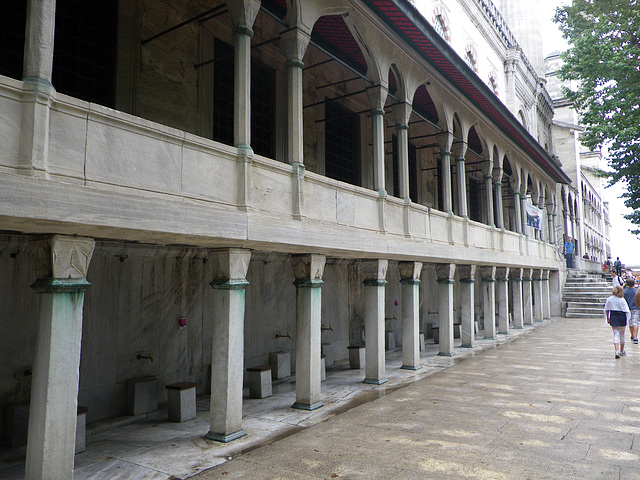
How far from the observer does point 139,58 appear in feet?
27.7

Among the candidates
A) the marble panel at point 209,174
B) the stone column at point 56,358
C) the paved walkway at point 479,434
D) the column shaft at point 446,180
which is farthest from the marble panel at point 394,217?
the stone column at point 56,358

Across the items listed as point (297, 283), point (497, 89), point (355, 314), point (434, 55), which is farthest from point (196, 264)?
point (497, 89)

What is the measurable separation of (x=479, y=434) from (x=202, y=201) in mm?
5157

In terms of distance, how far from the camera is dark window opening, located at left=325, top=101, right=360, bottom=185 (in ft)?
44.2

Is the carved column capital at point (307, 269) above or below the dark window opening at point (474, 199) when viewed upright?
below

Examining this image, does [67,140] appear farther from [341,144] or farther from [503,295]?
[503,295]

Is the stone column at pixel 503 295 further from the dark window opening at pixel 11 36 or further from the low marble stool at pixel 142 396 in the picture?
the dark window opening at pixel 11 36

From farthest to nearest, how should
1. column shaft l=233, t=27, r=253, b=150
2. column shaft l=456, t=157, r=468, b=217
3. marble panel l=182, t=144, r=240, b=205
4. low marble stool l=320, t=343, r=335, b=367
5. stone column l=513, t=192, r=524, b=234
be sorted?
stone column l=513, t=192, r=524, b=234, column shaft l=456, t=157, r=468, b=217, low marble stool l=320, t=343, r=335, b=367, column shaft l=233, t=27, r=253, b=150, marble panel l=182, t=144, r=240, b=205

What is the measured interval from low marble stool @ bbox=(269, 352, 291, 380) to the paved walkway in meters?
2.79

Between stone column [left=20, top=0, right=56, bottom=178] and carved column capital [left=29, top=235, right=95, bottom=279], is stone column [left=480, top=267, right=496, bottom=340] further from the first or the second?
stone column [left=20, top=0, right=56, bottom=178]

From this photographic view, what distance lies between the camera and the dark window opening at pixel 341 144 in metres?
13.5

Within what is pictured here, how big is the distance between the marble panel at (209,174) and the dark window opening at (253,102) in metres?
A: 3.40

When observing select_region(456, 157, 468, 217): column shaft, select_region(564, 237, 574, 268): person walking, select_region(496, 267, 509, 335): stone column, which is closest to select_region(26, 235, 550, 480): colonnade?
select_region(456, 157, 468, 217): column shaft

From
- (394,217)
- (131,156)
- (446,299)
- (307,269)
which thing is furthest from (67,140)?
(446,299)
